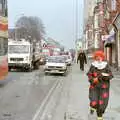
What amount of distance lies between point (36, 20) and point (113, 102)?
360 feet

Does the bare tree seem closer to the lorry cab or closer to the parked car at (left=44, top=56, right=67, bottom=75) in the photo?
the lorry cab

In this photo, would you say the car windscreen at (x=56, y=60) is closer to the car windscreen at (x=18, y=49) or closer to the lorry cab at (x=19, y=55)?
the lorry cab at (x=19, y=55)

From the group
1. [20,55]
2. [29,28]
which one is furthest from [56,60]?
[29,28]

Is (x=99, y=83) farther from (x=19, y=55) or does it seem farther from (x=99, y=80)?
(x=19, y=55)

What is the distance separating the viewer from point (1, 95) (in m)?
19.8

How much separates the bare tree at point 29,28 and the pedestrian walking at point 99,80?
98527mm

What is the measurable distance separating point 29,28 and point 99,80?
106406 millimetres

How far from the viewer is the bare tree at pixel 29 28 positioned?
11069cm

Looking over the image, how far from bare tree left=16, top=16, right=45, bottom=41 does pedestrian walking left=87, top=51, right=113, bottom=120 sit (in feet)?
323

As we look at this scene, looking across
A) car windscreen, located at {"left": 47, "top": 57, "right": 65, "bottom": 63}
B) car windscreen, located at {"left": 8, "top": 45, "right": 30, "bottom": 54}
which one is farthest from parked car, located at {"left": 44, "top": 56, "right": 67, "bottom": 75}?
car windscreen, located at {"left": 8, "top": 45, "right": 30, "bottom": 54}

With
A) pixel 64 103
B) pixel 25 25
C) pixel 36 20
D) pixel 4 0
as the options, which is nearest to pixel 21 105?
pixel 64 103

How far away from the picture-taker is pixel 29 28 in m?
116

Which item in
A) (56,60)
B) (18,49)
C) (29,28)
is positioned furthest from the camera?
(29,28)

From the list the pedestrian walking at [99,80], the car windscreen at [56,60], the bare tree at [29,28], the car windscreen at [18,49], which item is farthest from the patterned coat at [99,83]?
the bare tree at [29,28]
